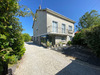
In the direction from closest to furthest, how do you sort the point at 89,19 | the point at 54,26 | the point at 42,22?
the point at 54,26 → the point at 42,22 → the point at 89,19

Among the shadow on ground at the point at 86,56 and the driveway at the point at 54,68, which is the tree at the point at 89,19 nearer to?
the shadow on ground at the point at 86,56

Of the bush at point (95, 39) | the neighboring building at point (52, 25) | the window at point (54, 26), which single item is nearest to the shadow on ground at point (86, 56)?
the bush at point (95, 39)

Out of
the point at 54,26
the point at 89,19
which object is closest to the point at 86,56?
the point at 54,26

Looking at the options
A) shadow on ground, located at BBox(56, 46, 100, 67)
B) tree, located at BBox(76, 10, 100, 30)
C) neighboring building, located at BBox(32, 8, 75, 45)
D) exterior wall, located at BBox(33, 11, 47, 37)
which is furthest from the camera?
tree, located at BBox(76, 10, 100, 30)

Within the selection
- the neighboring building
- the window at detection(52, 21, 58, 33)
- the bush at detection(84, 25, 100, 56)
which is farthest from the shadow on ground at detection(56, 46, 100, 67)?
the window at detection(52, 21, 58, 33)

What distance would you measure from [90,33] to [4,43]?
6.35 metres

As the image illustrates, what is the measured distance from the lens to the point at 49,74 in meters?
2.52

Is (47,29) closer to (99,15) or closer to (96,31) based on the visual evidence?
(96,31)

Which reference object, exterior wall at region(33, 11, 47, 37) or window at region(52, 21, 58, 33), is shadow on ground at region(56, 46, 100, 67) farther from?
exterior wall at region(33, 11, 47, 37)

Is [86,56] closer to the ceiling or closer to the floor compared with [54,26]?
closer to the floor

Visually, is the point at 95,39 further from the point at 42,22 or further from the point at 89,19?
the point at 89,19

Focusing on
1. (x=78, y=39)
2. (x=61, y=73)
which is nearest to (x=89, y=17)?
(x=78, y=39)

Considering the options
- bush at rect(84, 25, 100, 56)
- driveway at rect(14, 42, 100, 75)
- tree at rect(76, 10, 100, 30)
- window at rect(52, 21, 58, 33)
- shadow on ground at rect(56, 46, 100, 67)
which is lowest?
driveway at rect(14, 42, 100, 75)

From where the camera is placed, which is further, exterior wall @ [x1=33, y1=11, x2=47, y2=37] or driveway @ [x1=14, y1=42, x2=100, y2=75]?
exterior wall @ [x1=33, y1=11, x2=47, y2=37]
